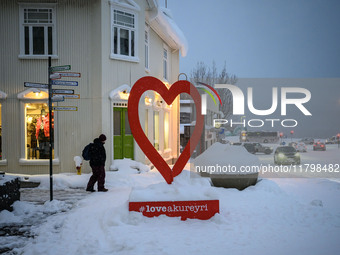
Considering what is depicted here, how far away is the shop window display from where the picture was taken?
11.7m

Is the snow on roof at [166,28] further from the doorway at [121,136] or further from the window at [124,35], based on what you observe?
the doorway at [121,136]

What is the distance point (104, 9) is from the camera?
11.5 metres

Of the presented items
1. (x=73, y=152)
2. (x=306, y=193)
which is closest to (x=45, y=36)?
(x=73, y=152)

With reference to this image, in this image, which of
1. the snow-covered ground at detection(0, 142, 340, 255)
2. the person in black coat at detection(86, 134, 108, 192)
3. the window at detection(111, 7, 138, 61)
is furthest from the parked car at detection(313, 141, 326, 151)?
the person in black coat at detection(86, 134, 108, 192)

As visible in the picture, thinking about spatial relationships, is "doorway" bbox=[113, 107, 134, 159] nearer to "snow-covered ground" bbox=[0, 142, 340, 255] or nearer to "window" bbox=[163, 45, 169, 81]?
"snow-covered ground" bbox=[0, 142, 340, 255]

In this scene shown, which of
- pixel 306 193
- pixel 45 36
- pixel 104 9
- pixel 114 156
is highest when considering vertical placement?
pixel 104 9

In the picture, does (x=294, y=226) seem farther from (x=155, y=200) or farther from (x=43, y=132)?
(x=43, y=132)

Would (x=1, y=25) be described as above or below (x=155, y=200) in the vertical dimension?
above

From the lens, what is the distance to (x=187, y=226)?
19.9 ft

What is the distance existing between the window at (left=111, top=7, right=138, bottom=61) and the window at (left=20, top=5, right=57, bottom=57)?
2322mm

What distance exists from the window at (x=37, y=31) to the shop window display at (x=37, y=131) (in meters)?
2.10

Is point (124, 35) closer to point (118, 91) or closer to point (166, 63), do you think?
point (118, 91)

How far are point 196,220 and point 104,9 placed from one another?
8.91 meters

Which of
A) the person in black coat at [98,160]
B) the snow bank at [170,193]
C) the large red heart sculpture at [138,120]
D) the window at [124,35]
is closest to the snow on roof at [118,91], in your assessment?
the window at [124,35]
